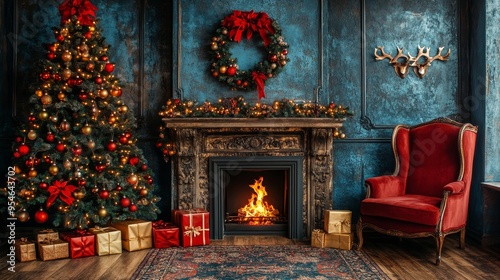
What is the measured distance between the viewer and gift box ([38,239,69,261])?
4.96 meters

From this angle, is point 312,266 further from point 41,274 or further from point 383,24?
point 383,24

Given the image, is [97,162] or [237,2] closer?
[97,162]

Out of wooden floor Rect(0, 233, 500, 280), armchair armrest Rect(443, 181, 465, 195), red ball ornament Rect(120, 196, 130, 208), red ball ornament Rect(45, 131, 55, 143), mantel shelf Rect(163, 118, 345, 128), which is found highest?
mantel shelf Rect(163, 118, 345, 128)

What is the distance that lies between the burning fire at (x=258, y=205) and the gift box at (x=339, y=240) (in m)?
0.88

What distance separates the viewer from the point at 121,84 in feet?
19.1

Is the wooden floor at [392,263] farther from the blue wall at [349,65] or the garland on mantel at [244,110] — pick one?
the garland on mantel at [244,110]

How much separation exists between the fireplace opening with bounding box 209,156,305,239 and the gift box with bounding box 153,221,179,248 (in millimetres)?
467

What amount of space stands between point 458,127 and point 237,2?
8.47ft

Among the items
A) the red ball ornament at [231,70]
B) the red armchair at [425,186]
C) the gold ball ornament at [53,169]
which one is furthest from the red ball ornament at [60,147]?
the red armchair at [425,186]

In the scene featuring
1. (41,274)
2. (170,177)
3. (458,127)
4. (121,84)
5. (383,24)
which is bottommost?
(41,274)

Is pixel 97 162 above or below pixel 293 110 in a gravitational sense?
below

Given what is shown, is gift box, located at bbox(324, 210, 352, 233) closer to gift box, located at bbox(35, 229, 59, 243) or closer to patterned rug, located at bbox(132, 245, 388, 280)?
patterned rug, located at bbox(132, 245, 388, 280)

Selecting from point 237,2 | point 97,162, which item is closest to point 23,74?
point 97,162

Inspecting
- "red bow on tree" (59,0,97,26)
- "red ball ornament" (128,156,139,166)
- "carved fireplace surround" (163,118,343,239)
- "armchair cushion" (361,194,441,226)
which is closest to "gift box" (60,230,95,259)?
"red ball ornament" (128,156,139,166)
